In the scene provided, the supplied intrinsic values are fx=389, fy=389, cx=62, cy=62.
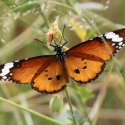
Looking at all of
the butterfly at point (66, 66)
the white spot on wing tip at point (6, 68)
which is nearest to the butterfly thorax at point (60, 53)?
the butterfly at point (66, 66)

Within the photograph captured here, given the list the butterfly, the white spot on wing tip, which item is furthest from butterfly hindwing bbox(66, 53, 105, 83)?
the white spot on wing tip

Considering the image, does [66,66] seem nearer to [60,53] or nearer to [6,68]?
[60,53]

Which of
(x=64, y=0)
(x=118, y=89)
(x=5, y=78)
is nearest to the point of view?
(x=5, y=78)

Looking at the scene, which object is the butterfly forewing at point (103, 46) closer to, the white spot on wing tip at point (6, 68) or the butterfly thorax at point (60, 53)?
the butterfly thorax at point (60, 53)

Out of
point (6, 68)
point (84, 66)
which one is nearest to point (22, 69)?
point (6, 68)

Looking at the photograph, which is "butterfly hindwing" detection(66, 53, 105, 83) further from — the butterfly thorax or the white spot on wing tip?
the white spot on wing tip

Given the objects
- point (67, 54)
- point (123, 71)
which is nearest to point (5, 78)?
point (67, 54)

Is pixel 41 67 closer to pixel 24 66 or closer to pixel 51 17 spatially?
pixel 24 66

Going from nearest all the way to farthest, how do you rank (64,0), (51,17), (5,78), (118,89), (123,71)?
(5,78) < (64,0) < (123,71) < (118,89) < (51,17)
